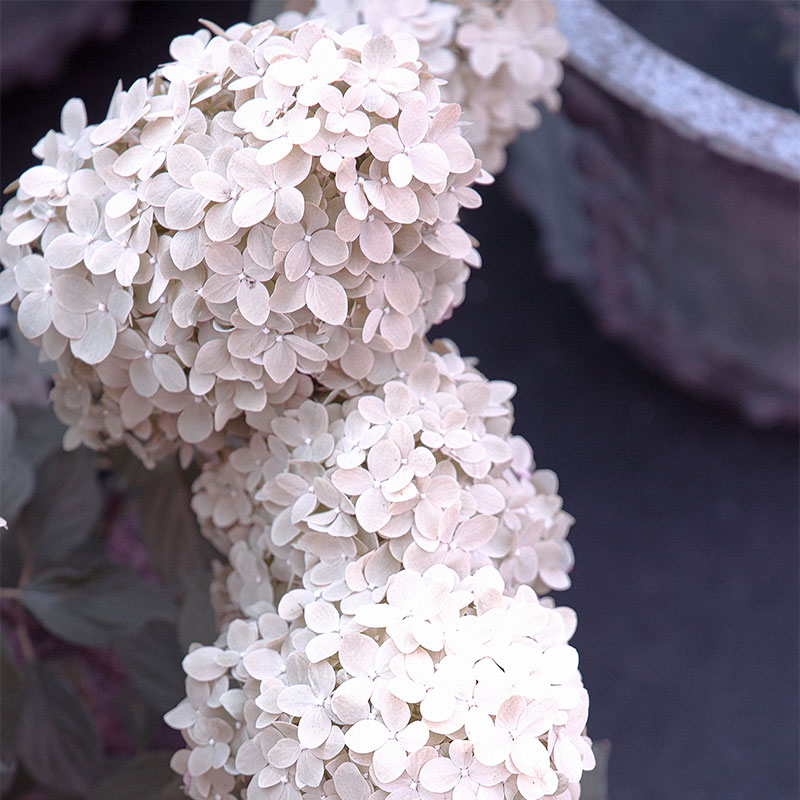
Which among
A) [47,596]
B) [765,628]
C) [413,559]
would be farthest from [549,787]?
[765,628]

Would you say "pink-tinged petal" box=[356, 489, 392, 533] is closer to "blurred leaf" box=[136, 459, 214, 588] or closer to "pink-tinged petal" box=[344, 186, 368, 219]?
"pink-tinged petal" box=[344, 186, 368, 219]

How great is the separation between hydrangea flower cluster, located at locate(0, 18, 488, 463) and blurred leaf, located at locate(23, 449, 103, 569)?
23 centimetres

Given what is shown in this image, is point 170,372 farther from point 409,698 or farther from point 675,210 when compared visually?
point 675,210

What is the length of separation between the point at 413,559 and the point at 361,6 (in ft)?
1.27

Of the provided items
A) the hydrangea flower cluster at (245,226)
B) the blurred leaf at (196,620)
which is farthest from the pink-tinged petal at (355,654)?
the blurred leaf at (196,620)

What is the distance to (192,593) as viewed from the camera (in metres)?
0.73

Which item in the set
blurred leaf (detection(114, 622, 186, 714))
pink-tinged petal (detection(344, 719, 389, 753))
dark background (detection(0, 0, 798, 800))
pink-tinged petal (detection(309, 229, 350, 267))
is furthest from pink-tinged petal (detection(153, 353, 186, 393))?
dark background (detection(0, 0, 798, 800))

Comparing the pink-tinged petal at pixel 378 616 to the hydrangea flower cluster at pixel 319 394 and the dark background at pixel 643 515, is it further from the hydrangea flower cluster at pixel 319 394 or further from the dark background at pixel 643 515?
the dark background at pixel 643 515

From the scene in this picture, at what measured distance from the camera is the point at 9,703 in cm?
74

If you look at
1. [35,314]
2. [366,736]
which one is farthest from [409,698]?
[35,314]

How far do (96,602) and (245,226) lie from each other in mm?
368

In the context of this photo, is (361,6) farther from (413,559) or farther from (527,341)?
(527,341)

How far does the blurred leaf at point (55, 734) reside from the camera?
0.76m

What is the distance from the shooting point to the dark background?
128 centimetres
